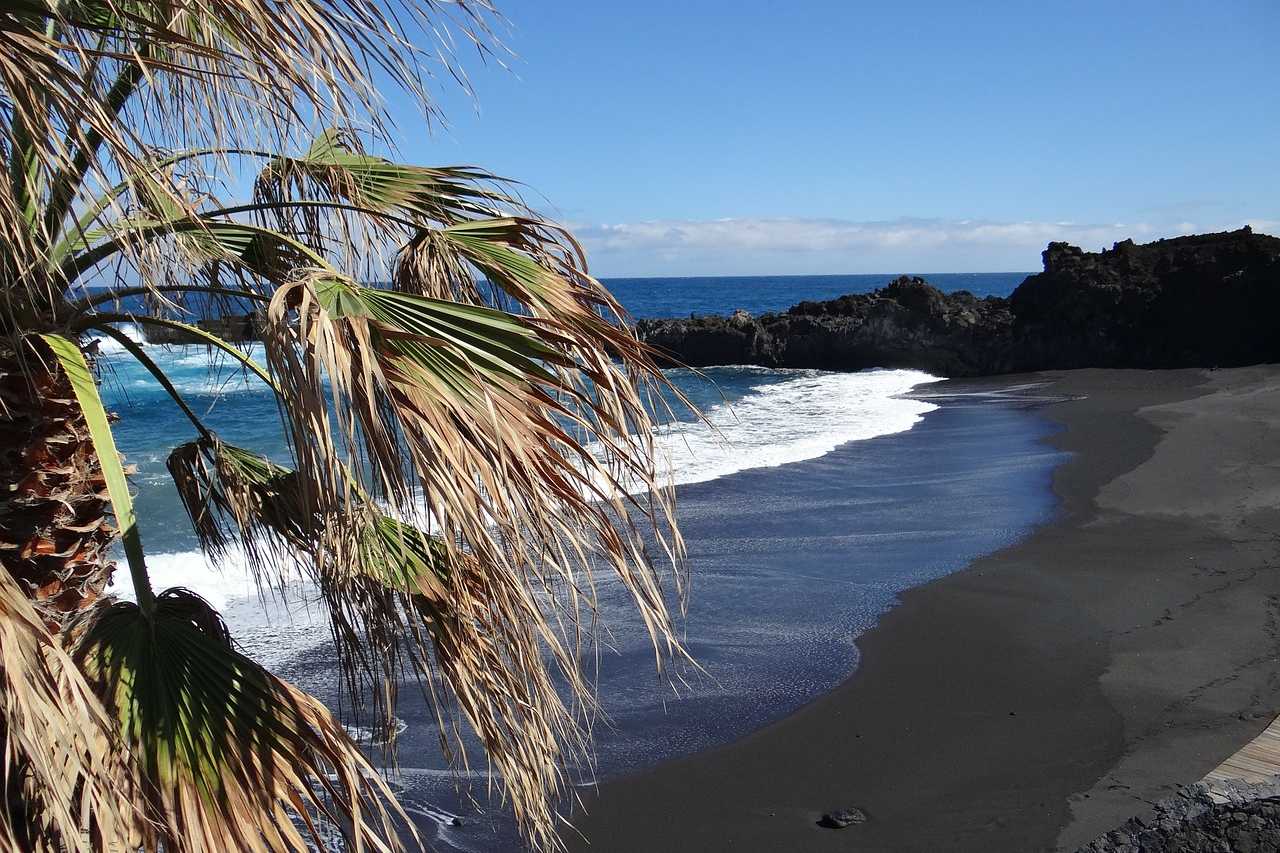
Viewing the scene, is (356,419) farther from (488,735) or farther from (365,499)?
(488,735)

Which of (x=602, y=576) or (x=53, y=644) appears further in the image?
(x=602, y=576)

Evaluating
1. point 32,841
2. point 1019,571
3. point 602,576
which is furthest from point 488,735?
point 1019,571

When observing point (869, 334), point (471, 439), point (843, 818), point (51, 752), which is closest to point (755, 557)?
point (843, 818)

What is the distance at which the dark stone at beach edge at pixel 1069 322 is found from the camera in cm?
2561

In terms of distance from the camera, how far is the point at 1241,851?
3.03 metres

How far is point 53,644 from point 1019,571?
7955 mm

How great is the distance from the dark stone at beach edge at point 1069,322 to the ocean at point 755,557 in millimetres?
Answer: 8628

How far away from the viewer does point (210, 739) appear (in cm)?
203

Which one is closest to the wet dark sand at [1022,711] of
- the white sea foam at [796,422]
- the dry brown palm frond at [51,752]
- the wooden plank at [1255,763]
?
the wooden plank at [1255,763]

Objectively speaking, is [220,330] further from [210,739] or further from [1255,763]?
[1255,763]

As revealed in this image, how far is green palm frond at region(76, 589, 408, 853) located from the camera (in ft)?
6.39

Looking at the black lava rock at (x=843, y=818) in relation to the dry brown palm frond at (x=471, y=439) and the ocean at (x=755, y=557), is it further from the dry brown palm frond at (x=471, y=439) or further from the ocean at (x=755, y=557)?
the dry brown palm frond at (x=471, y=439)

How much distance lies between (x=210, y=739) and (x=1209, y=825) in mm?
3011

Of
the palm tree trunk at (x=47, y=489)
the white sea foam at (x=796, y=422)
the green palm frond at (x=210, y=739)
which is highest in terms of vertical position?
the palm tree trunk at (x=47, y=489)
